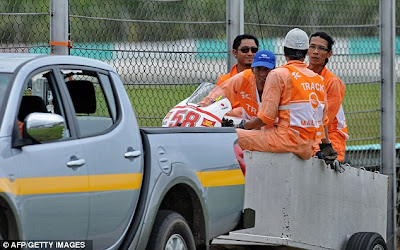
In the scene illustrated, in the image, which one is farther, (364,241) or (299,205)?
(364,241)

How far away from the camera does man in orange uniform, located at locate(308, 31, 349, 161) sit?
1072 centimetres

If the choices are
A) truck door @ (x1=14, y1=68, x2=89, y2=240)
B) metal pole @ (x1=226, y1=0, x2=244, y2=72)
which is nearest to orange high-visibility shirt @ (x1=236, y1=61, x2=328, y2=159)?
metal pole @ (x1=226, y1=0, x2=244, y2=72)

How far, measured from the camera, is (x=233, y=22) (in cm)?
1120

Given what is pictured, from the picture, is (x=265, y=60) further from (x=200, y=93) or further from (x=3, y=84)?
(x=3, y=84)

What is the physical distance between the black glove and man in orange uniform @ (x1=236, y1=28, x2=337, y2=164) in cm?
18

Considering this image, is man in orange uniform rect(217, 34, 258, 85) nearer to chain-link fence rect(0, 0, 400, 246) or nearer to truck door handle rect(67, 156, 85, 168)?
chain-link fence rect(0, 0, 400, 246)

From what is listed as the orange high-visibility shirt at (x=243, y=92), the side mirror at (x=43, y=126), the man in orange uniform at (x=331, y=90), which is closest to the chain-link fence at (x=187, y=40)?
the orange high-visibility shirt at (x=243, y=92)

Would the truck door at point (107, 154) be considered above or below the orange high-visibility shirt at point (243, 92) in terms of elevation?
below

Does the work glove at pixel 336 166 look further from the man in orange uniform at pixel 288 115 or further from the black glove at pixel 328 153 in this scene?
the man in orange uniform at pixel 288 115

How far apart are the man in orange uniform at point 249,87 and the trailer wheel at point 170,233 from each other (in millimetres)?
2488

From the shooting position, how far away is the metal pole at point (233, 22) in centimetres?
1117

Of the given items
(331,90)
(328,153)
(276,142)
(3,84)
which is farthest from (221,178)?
(331,90)

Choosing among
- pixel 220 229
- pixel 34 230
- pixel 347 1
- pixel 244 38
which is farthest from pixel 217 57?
pixel 34 230

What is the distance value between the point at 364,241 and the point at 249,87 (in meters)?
1.75
